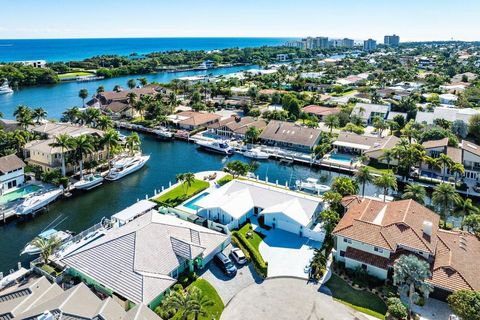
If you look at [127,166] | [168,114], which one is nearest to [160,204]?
[127,166]

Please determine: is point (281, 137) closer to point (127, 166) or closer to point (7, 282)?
point (127, 166)

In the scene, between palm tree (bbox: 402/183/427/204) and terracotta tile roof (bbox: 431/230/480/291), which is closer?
terracotta tile roof (bbox: 431/230/480/291)

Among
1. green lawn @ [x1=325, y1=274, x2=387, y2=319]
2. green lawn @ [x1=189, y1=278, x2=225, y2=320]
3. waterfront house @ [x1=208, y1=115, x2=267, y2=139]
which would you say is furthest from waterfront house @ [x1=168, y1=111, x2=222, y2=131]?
green lawn @ [x1=325, y1=274, x2=387, y2=319]

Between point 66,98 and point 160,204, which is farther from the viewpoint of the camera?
point 66,98

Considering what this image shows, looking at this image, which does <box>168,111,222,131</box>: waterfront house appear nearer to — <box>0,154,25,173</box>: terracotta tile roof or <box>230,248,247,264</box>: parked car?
<box>0,154,25,173</box>: terracotta tile roof

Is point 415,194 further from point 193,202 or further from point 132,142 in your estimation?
point 132,142

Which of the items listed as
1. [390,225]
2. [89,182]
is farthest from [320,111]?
[390,225]
